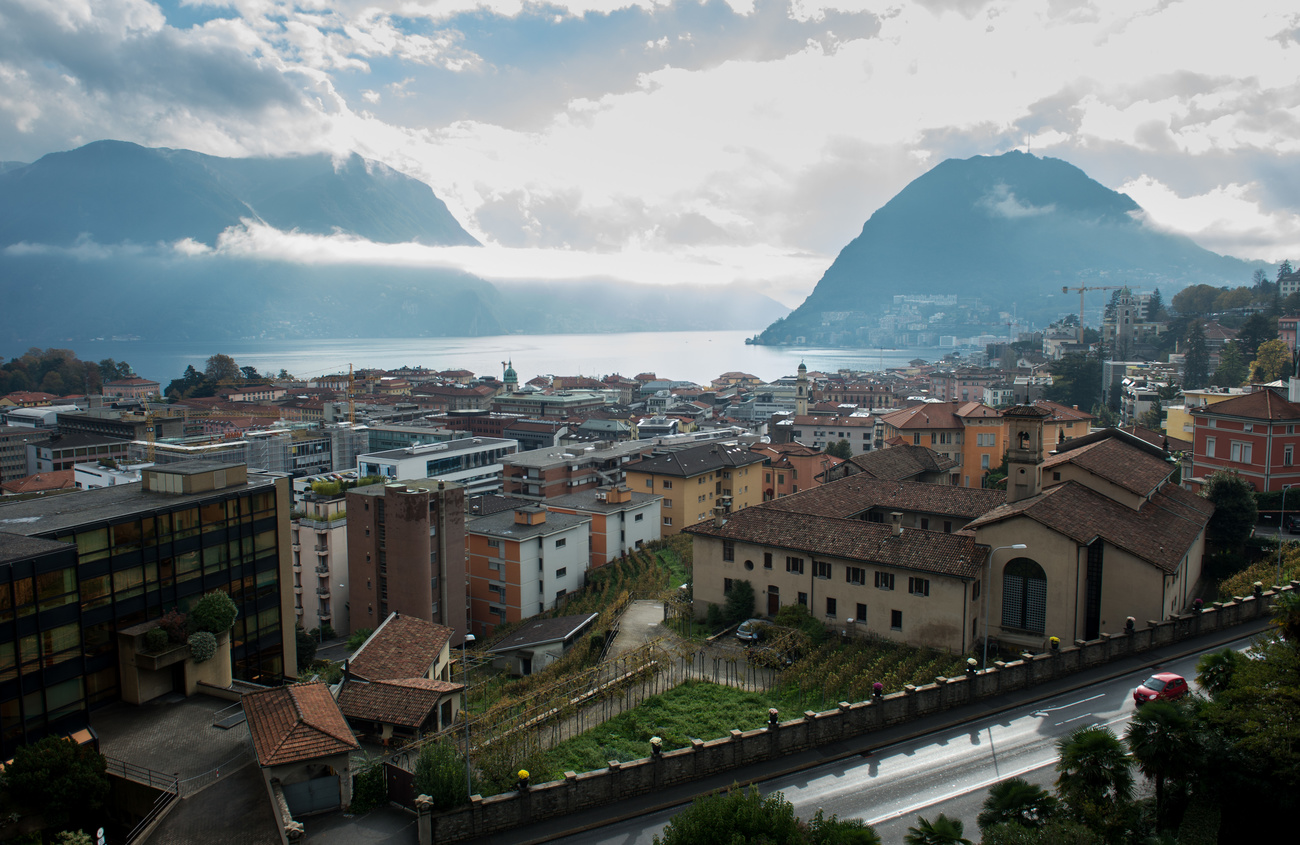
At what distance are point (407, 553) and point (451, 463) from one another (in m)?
40.1

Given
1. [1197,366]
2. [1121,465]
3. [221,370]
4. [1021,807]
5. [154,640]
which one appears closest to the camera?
[1021,807]

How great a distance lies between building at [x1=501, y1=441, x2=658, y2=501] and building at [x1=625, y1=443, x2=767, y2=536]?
6137mm

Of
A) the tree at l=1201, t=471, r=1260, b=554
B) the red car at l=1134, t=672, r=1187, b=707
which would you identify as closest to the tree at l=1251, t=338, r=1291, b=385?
the tree at l=1201, t=471, r=1260, b=554

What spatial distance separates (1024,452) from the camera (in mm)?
34656

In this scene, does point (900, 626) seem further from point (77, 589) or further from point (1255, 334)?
point (1255, 334)

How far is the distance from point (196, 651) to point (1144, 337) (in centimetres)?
16003

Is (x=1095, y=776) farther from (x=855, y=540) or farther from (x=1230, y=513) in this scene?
(x=1230, y=513)

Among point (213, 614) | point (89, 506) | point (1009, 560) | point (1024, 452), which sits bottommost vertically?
point (213, 614)

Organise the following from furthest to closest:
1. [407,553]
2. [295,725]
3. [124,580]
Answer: [407,553]
[124,580]
[295,725]

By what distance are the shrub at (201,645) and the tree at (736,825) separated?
1811 centimetres

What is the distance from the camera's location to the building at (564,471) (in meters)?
67.2

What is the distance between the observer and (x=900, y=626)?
1147 inches

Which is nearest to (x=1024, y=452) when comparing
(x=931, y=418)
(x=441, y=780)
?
(x=441, y=780)

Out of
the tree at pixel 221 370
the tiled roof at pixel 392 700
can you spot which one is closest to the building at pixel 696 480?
the tiled roof at pixel 392 700
